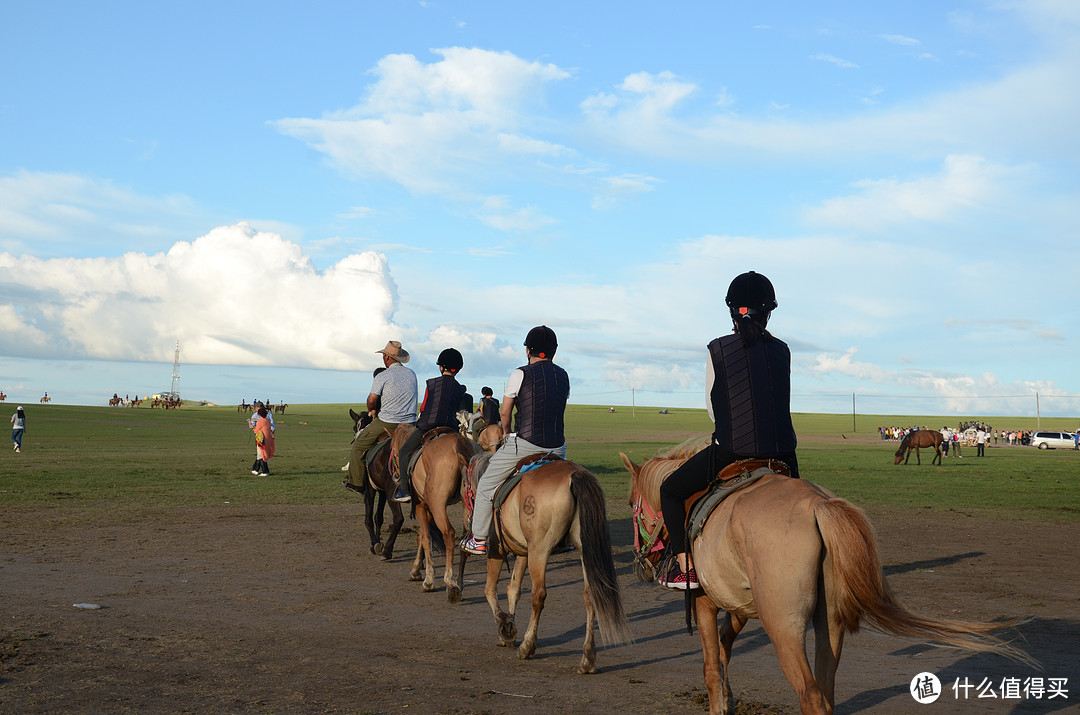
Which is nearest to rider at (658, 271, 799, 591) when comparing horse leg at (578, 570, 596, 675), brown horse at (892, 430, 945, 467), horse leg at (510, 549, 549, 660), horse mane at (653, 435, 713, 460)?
horse mane at (653, 435, 713, 460)

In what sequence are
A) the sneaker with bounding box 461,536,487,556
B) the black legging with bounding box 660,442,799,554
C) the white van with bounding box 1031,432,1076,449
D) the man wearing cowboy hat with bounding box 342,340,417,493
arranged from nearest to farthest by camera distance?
1. the black legging with bounding box 660,442,799,554
2. the sneaker with bounding box 461,536,487,556
3. the man wearing cowboy hat with bounding box 342,340,417,493
4. the white van with bounding box 1031,432,1076,449

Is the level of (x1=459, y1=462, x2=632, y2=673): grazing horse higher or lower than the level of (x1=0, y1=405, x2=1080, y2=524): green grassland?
higher

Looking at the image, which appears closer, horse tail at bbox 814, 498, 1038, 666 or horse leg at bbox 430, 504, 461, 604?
horse tail at bbox 814, 498, 1038, 666

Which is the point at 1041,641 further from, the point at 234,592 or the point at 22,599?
the point at 22,599

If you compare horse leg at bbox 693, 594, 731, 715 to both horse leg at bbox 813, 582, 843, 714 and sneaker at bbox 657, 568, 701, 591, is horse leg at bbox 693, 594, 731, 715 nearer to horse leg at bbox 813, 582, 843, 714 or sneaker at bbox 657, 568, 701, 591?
sneaker at bbox 657, 568, 701, 591

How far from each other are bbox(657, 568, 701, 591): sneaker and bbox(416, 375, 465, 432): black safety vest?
5886 mm

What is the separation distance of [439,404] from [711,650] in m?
6.44

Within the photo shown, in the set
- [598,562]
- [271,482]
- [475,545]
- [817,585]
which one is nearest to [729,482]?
[817,585]

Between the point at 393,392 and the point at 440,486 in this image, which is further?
the point at 393,392

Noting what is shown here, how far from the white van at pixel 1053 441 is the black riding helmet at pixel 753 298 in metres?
84.5

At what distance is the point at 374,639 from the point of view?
26.3 feet

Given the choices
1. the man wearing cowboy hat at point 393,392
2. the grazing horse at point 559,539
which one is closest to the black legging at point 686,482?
the grazing horse at point 559,539

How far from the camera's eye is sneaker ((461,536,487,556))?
8.55 m

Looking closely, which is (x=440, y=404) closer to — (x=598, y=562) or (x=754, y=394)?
(x=598, y=562)
